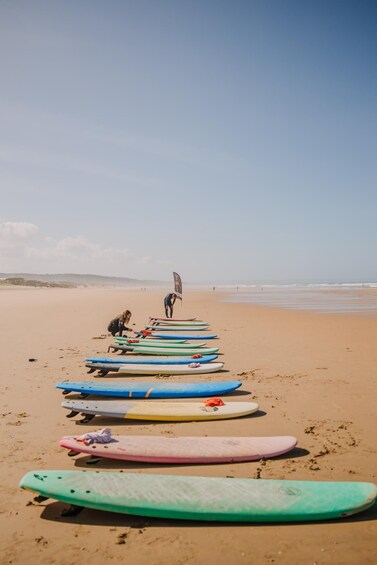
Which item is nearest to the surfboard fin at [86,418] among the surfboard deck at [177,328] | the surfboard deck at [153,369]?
the surfboard deck at [153,369]

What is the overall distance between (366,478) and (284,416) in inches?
67.7

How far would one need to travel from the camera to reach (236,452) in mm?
3969

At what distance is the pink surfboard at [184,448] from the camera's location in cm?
387

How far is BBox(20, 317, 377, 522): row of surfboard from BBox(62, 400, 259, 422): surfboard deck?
0.01 m

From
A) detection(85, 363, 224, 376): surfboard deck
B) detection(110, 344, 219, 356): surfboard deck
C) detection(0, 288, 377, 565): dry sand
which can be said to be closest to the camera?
detection(0, 288, 377, 565): dry sand

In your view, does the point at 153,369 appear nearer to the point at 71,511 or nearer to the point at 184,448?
the point at 184,448

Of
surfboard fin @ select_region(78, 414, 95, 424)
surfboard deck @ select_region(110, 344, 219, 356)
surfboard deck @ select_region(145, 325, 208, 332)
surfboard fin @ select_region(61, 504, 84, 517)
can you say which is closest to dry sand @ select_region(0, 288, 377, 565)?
surfboard fin @ select_region(61, 504, 84, 517)

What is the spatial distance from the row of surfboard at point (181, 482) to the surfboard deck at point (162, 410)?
0.05ft

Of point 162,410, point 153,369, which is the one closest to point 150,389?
point 162,410

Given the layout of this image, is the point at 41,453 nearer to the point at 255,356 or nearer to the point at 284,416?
the point at 284,416

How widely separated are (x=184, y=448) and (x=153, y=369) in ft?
13.0

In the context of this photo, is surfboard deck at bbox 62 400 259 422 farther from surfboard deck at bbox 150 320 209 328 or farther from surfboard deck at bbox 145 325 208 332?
surfboard deck at bbox 150 320 209 328

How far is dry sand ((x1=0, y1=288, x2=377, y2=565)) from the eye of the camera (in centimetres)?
272

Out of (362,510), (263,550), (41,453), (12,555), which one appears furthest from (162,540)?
(41,453)
